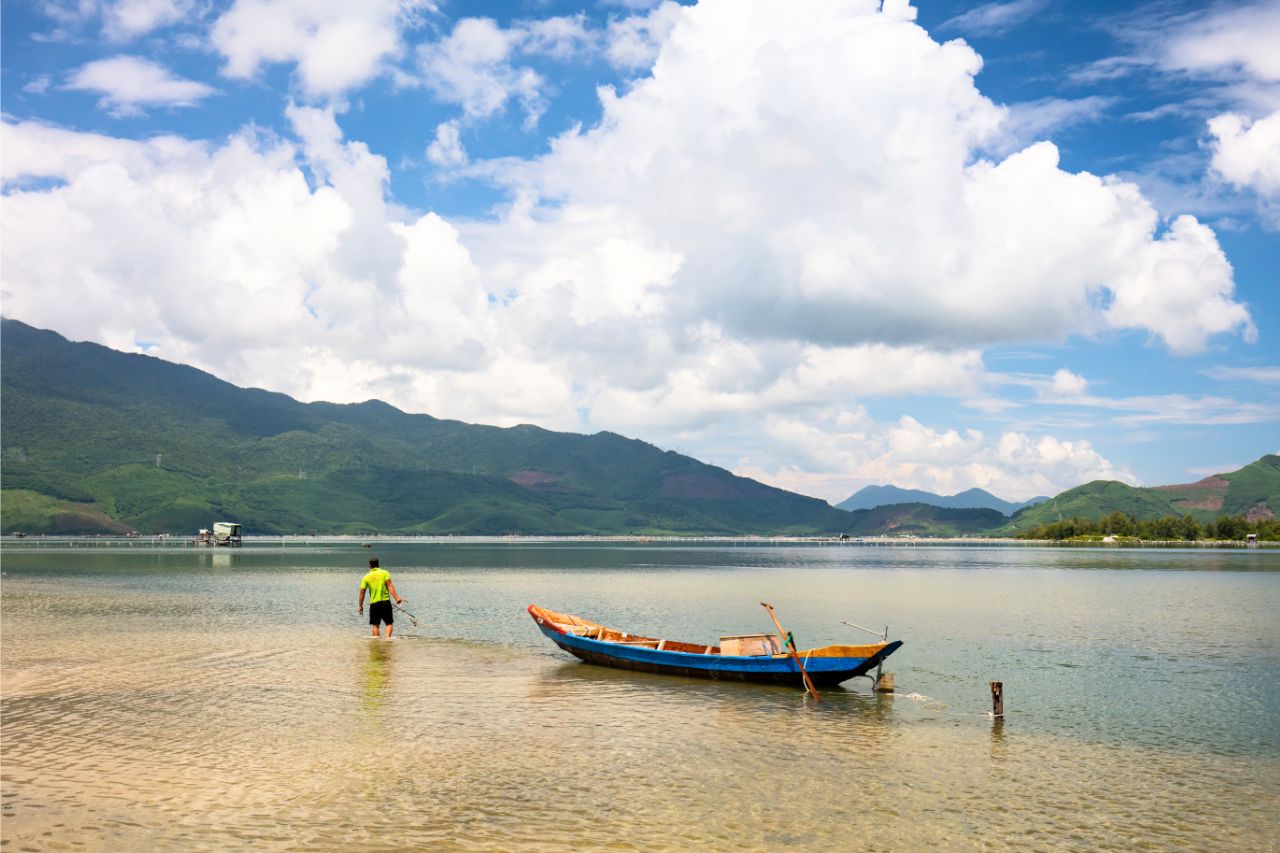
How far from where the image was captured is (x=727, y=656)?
36.5m

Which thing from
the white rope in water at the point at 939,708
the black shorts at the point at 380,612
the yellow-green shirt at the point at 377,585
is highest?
the yellow-green shirt at the point at 377,585

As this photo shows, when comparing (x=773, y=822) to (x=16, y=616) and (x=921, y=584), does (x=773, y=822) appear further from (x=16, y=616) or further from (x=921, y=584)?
(x=921, y=584)

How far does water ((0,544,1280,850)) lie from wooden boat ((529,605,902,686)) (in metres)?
0.89

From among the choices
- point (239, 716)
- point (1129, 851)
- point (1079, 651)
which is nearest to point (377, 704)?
point (239, 716)

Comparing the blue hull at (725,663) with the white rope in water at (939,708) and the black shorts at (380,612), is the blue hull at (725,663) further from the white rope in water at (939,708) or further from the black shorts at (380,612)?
the black shorts at (380,612)

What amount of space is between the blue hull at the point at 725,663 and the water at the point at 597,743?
83cm

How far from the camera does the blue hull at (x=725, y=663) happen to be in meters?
34.6

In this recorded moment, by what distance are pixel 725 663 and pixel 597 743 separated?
38.3 ft

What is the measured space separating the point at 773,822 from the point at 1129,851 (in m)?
6.95

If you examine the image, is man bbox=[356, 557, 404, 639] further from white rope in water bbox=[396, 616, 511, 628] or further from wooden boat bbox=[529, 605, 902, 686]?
wooden boat bbox=[529, 605, 902, 686]

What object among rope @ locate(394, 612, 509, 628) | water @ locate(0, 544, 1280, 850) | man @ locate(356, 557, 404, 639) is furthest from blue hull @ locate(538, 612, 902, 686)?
rope @ locate(394, 612, 509, 628)

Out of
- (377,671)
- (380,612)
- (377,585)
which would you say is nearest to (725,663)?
(377,671)

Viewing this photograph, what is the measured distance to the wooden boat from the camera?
34625 mm

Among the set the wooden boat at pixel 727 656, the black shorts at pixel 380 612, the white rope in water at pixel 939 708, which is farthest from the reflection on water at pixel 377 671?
the white rope in water at pixel 939 708
